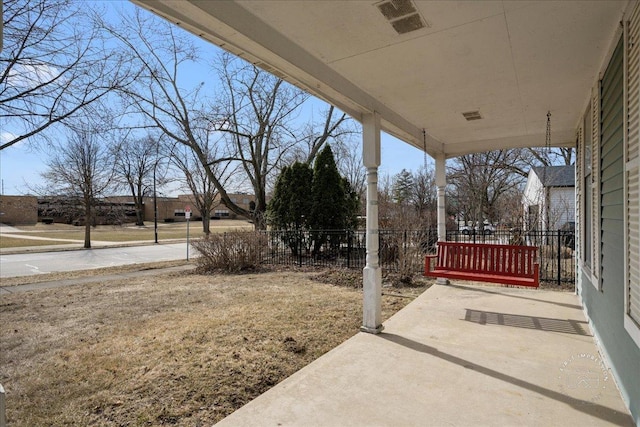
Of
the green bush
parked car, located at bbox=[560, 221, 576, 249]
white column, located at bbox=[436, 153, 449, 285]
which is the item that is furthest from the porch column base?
the green bush

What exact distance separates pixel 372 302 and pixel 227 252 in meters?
6.41

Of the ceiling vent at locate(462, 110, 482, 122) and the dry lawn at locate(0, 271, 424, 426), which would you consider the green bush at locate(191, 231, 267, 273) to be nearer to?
the dry lawn at locate(0, 271, 424, 426)

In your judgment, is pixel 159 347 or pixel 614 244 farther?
pixel 159 347

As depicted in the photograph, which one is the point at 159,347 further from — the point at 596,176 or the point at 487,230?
the point at 487,230

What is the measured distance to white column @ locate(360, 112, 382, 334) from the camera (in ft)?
14.4

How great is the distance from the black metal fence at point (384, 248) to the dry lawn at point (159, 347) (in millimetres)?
1572

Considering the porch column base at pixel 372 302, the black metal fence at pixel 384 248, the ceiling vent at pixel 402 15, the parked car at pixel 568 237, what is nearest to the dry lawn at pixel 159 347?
the porch column base at pixel 372 302

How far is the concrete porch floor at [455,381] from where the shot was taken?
2.54 m

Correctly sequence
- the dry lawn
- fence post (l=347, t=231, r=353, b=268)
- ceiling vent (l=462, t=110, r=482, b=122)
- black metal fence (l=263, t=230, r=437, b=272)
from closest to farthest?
the dry lawn
ceiling vent (l=462, t=110, r=482, b=122)
black metal fence (l=263, t=230, r=437, b=272)
fence post (l=347, t=231, r=353, b=268)

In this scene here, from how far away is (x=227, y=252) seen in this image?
993 cm

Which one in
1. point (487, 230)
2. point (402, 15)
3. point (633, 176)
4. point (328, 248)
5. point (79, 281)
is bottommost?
point (79, 281)

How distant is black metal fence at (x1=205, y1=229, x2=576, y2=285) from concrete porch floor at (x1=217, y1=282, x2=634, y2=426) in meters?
3.55

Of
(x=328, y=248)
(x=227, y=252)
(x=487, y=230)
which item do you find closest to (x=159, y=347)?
(x=227, y=252)

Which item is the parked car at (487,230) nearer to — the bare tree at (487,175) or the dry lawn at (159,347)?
the bare tree at (487,175)
